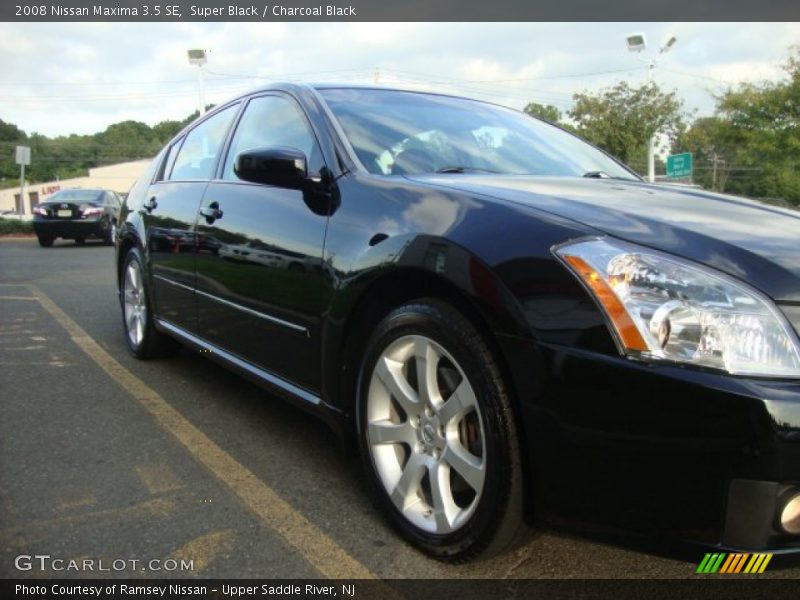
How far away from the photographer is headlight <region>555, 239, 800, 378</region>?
1.58 meters

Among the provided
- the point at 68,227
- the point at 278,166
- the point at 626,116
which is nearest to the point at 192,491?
the point at 278,166

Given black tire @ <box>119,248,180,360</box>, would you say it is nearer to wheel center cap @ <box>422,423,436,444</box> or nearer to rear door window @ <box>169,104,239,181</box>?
rear door window @ <box>169,104,239,181</box>

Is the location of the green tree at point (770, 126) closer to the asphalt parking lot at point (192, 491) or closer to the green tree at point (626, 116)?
the green tree at point (626, 116)

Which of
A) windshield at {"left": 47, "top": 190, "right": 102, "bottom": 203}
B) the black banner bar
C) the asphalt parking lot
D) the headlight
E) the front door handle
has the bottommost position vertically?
the black banner bar

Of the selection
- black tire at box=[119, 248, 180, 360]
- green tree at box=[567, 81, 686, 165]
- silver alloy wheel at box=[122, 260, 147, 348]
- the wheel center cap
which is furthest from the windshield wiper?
green tree at box=[567, 81, 686, 165]

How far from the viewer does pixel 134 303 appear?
4.79 meters

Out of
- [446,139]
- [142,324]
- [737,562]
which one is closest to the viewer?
[737,562]

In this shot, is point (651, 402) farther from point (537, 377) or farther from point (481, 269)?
point (481, 269)

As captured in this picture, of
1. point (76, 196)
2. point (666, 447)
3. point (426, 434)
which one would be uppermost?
point (76, 196)

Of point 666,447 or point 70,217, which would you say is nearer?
point 666,447

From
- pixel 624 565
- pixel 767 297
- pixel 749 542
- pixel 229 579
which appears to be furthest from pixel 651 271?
pixel 229 579

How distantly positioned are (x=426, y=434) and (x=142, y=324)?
3020mm

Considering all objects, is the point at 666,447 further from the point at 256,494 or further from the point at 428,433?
the point at 256,494

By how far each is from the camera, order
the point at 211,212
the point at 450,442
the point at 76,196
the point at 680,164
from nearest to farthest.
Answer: the point at 450,442
the point at 211,212
the point at 76,196
the point at 680,164
